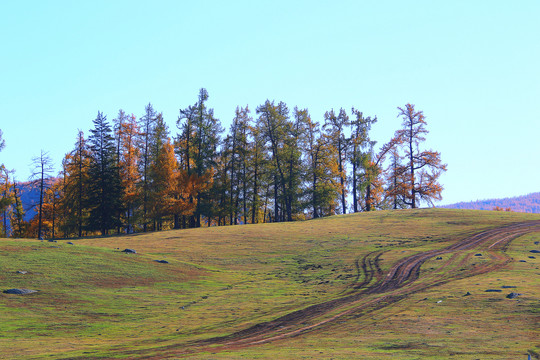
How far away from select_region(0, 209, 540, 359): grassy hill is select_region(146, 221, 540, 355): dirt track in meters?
0.12

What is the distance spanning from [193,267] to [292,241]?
54.4ft

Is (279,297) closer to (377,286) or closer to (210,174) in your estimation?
(377,286)

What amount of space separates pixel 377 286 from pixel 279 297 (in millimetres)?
7525

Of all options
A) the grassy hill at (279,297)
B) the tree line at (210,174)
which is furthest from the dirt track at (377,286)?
the tree line at (210,174)

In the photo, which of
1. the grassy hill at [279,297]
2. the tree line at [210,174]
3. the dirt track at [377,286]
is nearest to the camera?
the grassy hill at [279,297]

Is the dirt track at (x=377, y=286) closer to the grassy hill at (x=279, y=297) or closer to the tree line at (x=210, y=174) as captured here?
the grassy hill at (x=279, y=297)

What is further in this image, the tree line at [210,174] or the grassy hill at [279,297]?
the tree line at [210,174]

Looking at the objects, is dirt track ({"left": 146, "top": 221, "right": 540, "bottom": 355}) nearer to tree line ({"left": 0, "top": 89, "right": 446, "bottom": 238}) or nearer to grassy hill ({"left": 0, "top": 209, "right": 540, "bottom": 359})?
grassy hill ({"left": 0, "top": 209, "right": 540, "bottom": 359})

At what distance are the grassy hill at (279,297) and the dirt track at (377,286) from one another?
0.38 feet

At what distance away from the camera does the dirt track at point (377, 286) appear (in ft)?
78.7

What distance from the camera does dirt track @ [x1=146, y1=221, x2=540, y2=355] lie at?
23973 mm

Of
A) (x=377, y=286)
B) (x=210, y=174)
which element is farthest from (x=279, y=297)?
(x=210, y=174)

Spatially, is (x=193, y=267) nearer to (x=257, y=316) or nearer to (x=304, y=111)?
(x=257, y=316)

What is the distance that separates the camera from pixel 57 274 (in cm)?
3569
